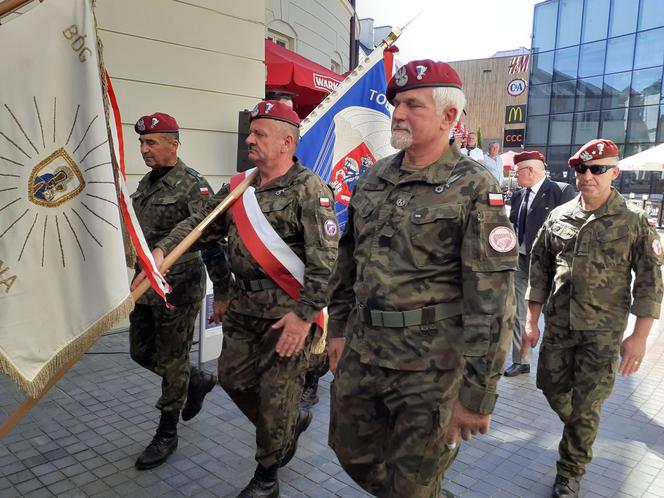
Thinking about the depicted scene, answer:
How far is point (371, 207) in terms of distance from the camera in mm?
2355

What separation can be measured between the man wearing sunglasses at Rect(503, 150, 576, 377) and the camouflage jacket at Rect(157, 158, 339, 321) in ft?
9.08

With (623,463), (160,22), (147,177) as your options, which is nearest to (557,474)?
(623,463)

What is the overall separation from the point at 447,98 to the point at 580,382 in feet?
6.52

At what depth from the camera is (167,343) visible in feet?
11.5

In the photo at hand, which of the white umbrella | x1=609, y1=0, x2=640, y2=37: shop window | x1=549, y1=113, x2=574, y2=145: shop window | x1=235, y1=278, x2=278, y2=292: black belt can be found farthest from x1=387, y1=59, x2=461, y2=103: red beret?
x1=549, y1=113, x2=574, y2=145: shop window

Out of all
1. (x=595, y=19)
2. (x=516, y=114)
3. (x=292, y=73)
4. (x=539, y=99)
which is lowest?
(x=292, y=73)

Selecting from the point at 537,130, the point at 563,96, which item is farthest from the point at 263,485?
the point at 537,130

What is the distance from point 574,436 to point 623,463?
73 centimetres

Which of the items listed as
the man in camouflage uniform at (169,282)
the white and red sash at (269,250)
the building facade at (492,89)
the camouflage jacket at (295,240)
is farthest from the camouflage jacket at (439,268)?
the building facade at (492,89)

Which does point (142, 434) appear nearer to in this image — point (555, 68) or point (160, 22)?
point (160, 22)

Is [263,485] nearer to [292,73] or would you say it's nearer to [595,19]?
[292,73]

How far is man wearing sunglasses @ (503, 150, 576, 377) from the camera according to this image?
5.13m

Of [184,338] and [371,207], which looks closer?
[371,207]

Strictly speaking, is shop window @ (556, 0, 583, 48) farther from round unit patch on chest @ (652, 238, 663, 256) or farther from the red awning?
round unit patch on chest @ (652, 238, 663, 256)
